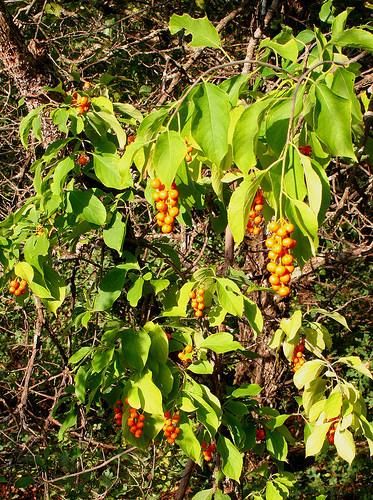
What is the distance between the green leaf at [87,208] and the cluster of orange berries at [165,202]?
353 mm

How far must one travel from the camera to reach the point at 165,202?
1.59m

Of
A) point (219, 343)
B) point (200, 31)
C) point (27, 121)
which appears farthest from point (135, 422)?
point (200, 31)

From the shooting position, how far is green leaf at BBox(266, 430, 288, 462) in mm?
2420

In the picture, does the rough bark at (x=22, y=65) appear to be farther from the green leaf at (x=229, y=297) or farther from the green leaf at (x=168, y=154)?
the green leaf at (x=168, y=154)

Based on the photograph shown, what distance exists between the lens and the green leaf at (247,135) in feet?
4.16

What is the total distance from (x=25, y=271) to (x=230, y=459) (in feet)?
3.17

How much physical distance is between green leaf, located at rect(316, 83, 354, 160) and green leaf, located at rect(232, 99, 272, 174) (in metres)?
0.12

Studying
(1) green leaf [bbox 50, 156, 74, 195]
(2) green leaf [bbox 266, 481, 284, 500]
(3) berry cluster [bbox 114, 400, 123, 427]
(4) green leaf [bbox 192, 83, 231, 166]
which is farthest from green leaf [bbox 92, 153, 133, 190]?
(2) green leaf [bbox 266, 481, 284, 500]

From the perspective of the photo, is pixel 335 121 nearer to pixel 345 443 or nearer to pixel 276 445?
pixel 345 443

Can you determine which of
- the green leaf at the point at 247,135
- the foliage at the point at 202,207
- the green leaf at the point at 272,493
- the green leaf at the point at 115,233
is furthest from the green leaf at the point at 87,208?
the green leaf at the point at 272,493

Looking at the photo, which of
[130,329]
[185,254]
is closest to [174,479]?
[185,254]

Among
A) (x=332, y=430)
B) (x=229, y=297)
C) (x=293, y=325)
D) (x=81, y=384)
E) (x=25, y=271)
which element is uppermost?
(x=25, y=271)

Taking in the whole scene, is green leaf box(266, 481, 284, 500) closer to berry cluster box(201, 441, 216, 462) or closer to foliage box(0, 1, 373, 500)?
foliage box(0, 1, 373, 500)

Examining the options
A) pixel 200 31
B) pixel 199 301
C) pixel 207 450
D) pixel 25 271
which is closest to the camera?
pixel 200 31
